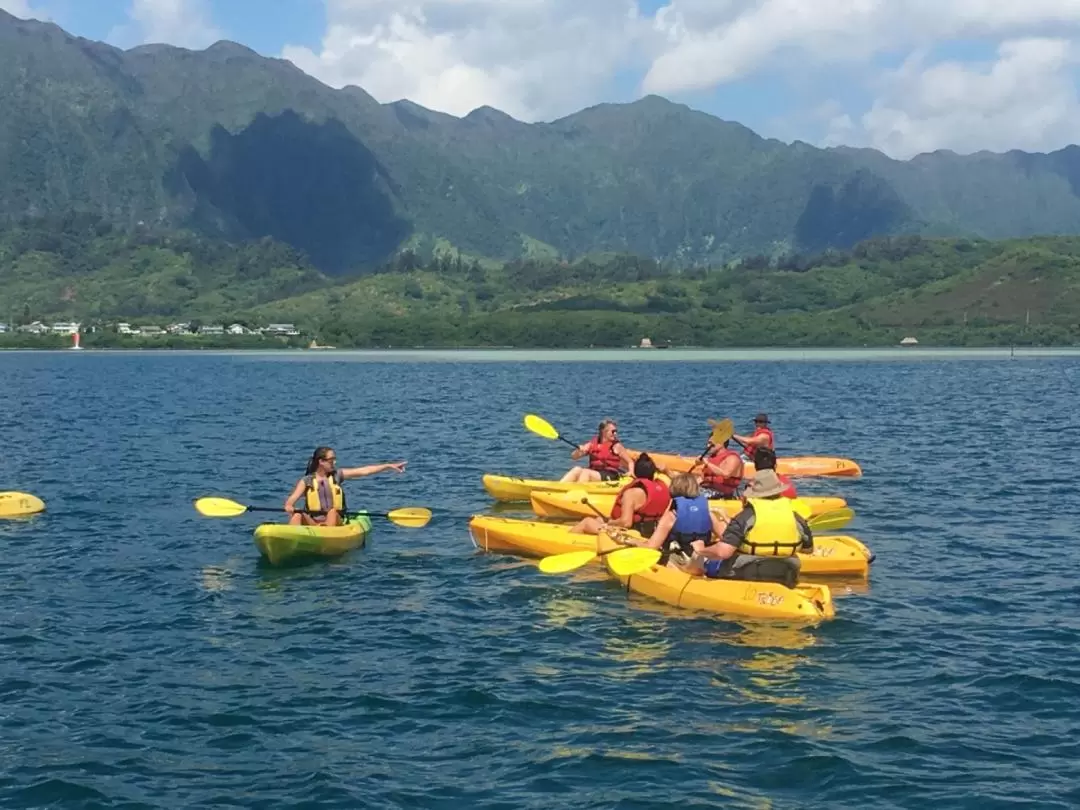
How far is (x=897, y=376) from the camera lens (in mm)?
124438

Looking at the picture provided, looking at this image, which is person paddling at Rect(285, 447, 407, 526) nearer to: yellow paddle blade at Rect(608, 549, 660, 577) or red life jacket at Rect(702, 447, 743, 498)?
yellow paddle blade at Rect(608, 549, 660, 577)

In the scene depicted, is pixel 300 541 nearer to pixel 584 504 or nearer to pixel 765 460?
pixel 584 504

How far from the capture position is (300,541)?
75.5 ft

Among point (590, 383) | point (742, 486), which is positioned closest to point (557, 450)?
point (742, 486)

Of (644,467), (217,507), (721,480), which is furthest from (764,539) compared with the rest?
(217,507)

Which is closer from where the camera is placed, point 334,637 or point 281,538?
point 334,637

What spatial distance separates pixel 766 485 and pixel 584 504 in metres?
8.79

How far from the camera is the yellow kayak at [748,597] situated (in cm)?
1827

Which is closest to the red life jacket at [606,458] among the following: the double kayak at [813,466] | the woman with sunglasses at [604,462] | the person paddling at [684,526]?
the woman with sunglasses at [604,462]

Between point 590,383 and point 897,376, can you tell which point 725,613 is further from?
point 897,376

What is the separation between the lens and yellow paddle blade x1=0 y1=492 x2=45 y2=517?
2875 cm

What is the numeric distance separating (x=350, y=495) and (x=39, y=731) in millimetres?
19492

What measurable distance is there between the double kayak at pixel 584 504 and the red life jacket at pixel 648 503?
3346 millimetres

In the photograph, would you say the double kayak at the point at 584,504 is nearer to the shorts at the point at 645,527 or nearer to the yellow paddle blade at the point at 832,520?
the yellow paddle blade at the point at 832,520
